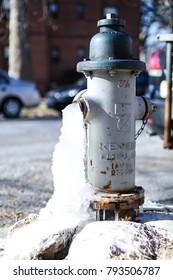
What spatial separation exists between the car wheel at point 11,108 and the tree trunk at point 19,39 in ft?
10.5

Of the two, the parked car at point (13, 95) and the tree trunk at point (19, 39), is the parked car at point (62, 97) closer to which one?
the parked car at point (13, 95)

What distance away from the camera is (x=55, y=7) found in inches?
1373

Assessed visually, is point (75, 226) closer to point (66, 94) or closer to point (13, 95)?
point (13, 95)

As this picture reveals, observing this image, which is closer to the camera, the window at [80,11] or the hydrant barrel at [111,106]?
the hydrant barrel at [111,106]

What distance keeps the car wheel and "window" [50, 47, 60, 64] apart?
20499 mm

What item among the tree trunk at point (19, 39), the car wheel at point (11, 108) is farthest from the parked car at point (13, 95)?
the tree trunk at point (19, 39)

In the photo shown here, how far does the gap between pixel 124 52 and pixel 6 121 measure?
1117cm

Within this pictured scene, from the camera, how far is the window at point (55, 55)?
35406mm

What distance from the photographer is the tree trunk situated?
1733 cm

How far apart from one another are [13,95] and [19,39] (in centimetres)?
330

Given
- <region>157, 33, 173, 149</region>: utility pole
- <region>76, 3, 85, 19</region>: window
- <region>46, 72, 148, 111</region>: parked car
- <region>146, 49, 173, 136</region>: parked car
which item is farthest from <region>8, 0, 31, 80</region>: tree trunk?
<region>76, 3, 85, 19</region>: window

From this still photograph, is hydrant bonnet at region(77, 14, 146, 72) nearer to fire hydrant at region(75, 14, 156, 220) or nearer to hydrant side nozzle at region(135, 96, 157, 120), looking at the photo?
fire hydrant at region(75, 14, 156, 220)

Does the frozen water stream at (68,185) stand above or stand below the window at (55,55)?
below

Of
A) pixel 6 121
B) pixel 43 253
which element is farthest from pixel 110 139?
pixel 6 121
